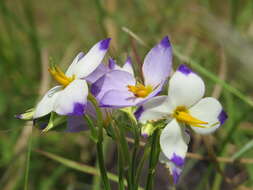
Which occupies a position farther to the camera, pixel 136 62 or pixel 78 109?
pixel 136 62

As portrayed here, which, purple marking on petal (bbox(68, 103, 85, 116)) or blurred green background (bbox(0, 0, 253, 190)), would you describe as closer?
purple marking on petal (bbox(68, 103, 85, 116))

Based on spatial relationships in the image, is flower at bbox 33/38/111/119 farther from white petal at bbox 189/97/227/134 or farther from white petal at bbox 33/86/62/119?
white petal at bbox 189/97/227/134

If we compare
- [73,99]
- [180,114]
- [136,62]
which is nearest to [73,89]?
[73,99]

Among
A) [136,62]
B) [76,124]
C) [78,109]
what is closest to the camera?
[78,109]

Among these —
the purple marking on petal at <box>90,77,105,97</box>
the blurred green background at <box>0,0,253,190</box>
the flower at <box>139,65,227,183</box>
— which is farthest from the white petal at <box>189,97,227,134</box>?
the blurred green background at <box>0,0,253,190</box>

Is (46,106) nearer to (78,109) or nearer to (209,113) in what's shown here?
(78,109)

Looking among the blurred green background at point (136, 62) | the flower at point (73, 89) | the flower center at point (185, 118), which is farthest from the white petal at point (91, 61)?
the blurred green background at point (136, 62)

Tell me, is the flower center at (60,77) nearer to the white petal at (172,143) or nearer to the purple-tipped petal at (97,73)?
the purple-tipped petal at (97,73)

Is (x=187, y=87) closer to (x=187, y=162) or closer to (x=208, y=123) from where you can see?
(x=208, y=123)
